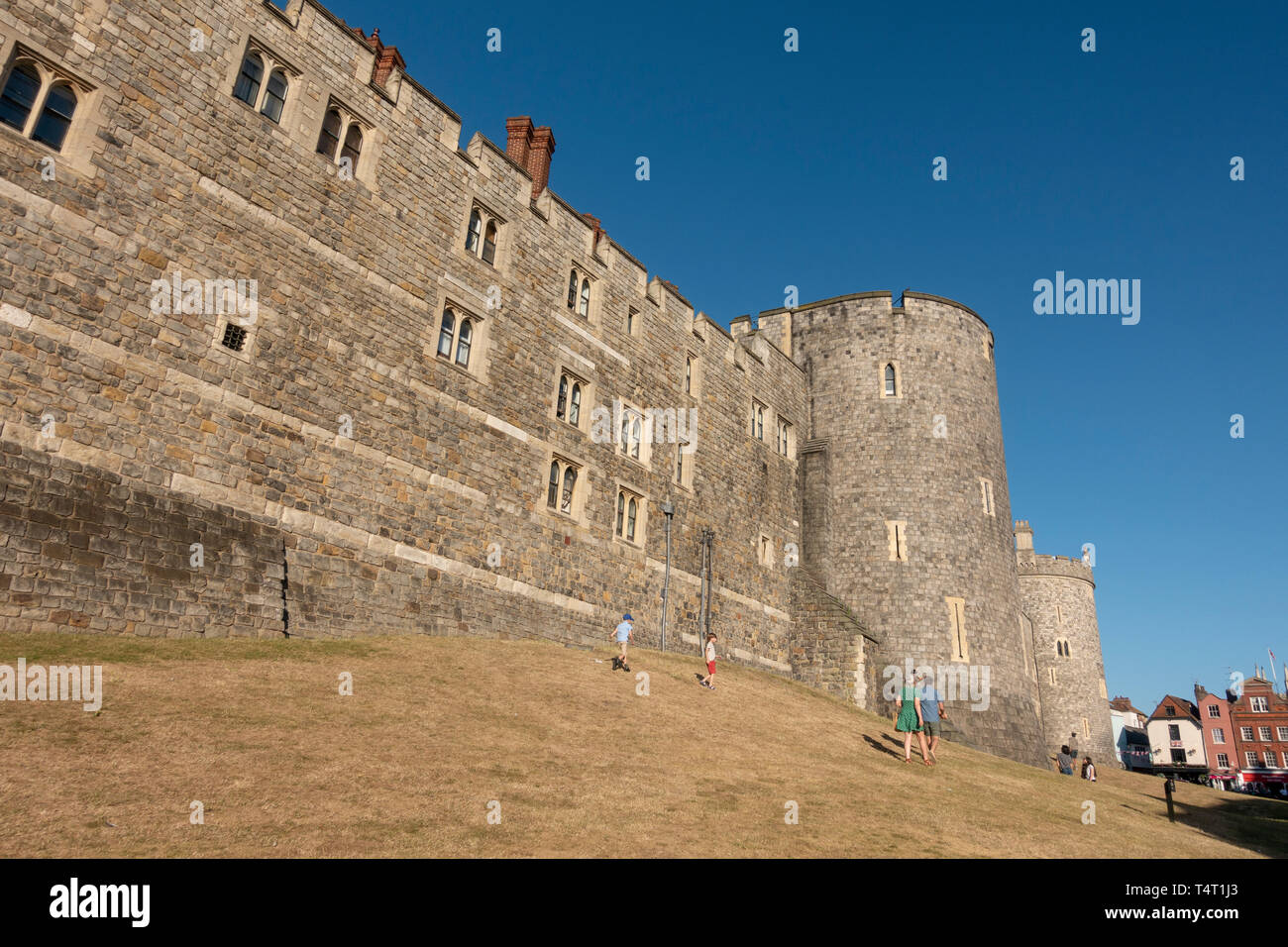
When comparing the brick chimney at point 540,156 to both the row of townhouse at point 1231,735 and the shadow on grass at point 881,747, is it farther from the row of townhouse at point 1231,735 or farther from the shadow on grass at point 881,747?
the row of townhouse at point 1231,735

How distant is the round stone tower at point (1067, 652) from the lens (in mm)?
44000

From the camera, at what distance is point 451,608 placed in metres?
17.1

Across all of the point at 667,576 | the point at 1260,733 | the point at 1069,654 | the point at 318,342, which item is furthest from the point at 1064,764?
the point at 1260,733

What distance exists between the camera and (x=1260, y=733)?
221 feet

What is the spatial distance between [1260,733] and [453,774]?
8349 cm

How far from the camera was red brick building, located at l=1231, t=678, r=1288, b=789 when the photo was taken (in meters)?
65.2

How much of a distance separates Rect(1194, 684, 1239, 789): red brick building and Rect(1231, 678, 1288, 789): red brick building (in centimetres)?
45

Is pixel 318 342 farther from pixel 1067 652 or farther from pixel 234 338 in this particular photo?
pixel 1067 652


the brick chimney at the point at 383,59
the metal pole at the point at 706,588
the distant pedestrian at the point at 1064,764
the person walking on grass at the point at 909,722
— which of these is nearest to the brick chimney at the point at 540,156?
the brick chimney at the point at 383,59

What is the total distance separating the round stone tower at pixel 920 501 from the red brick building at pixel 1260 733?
53.0 metres

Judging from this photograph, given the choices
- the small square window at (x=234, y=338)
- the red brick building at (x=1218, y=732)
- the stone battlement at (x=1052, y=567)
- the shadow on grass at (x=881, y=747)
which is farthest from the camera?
the red brick building at (x=1218, y=732)

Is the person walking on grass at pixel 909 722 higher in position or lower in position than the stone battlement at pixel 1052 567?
lower

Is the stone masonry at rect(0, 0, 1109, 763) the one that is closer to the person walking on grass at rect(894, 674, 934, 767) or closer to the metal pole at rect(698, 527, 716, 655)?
the metal pole at rect(698, 527, 716, 655)
